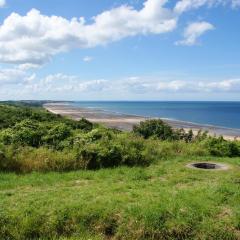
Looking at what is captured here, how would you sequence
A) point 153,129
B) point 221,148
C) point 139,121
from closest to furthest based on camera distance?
point 221,148, point 153,129, point 139,121

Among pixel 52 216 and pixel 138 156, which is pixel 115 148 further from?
pixel 52 216

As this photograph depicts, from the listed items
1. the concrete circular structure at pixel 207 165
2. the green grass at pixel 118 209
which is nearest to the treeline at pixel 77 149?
the concrete circular structure at pixel 207 165

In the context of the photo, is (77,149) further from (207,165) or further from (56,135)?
(207,165)

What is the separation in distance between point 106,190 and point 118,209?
4.55 feet

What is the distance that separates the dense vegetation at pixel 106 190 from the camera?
7.46 metres

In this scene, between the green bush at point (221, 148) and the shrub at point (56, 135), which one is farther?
the green bush at point (221, 148)

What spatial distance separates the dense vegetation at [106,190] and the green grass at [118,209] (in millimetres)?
17

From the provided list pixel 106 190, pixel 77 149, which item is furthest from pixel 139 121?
pixel 106 190

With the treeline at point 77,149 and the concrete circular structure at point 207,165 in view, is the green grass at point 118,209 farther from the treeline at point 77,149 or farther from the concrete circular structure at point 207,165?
the concrete circular structure at point 207,165

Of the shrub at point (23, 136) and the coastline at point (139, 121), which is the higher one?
the shrub at point (23, 136)

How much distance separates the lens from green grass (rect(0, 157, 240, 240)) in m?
7.38

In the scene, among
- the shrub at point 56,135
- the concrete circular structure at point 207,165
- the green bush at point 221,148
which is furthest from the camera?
the green bush at point 221,148

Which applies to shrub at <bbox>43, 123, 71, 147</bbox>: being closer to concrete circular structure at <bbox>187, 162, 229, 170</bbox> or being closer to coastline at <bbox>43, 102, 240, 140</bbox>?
concrete circular structure at <bbox>187, 162, 229, 170</bbox>

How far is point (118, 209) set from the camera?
7.96m
